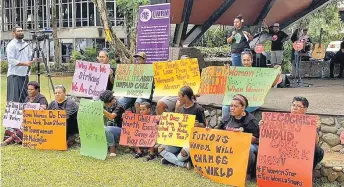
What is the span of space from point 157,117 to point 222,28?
17.5m

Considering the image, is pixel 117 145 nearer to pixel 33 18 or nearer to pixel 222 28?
pixel 222 28

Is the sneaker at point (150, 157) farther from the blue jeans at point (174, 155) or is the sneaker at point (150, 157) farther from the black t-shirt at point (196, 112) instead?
the black t-shirt at point (196, 112)

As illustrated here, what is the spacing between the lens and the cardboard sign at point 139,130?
6586 mm

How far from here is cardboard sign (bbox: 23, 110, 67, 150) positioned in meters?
7.12

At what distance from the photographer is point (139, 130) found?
22.0ft

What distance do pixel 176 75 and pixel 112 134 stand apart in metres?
1.27

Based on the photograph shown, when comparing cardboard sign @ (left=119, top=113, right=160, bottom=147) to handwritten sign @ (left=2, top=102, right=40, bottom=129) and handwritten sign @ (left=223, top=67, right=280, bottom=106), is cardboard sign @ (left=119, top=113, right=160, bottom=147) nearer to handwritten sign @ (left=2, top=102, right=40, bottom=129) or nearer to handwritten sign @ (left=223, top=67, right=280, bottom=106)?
handwritten sign @ (left=223, top=67, right=280, bottom=106)

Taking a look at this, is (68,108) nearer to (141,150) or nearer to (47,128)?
(47,128)

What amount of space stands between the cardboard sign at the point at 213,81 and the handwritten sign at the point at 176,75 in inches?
5.4

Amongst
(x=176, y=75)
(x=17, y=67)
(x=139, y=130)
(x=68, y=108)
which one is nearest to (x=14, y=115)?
(x=68, y=108)

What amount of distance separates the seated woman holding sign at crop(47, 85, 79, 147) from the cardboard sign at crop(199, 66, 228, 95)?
1979 millimetres

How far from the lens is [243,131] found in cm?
555

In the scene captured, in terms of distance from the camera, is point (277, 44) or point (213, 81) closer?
point (213, 81)

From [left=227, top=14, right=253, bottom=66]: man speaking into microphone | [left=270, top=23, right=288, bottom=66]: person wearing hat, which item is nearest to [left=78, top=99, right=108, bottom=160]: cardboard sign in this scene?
[left=227, top=14, right=253, bottom=66]: man speaking into microphone
